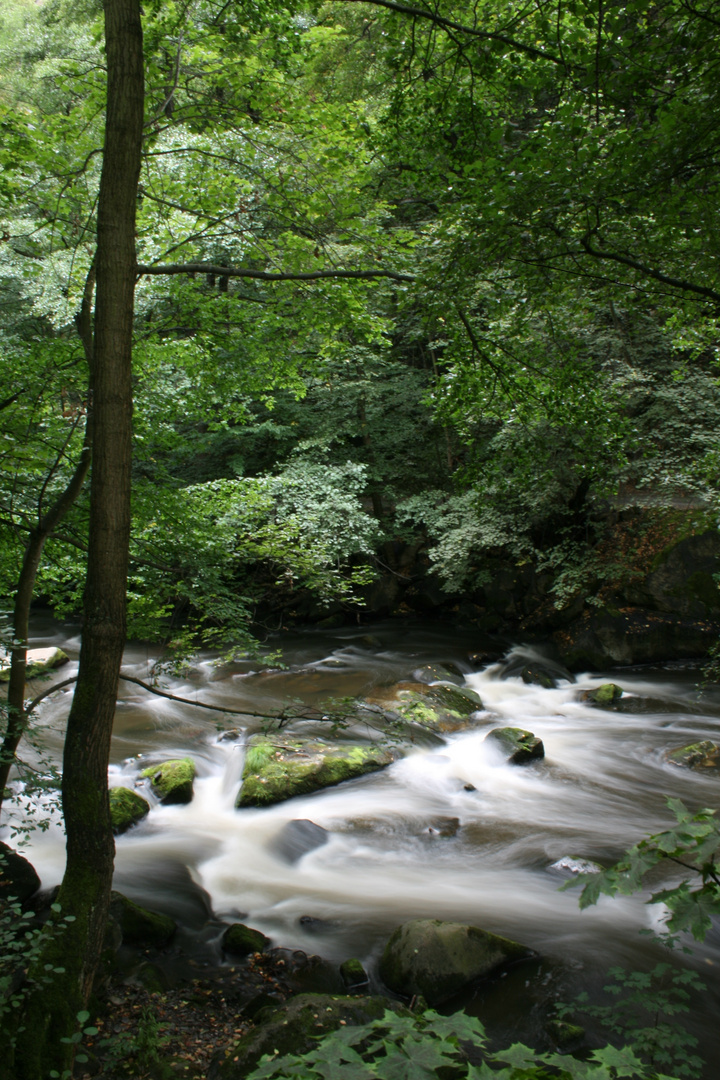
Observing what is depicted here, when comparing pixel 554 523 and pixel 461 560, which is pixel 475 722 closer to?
pixel 461 560

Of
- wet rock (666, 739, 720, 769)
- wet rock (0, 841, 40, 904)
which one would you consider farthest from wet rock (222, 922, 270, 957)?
wet rock (666, 739, 720, 769)

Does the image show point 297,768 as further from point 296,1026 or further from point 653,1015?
point 653,1015

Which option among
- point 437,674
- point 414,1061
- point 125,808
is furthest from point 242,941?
point 437,674

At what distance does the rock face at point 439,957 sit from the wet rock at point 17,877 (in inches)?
115

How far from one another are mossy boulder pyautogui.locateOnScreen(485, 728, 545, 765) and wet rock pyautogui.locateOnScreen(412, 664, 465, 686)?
217 centimetres

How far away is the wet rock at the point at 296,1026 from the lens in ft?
11.7

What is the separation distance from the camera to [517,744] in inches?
340

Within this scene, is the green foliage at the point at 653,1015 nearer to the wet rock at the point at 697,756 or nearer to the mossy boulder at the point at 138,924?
the mossy boulder at the point at 138,924

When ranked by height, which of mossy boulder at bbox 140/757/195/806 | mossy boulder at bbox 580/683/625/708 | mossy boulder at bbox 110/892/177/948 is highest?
mossy boulder at bbox 580/683/625/708

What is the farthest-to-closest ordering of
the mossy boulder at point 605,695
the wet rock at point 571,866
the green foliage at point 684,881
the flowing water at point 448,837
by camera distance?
1. the mossy boulder at point 605,695
2. the wet rock at point 571,866
3. the flowing water at point 448,837
4. the green foliage at point 684,881

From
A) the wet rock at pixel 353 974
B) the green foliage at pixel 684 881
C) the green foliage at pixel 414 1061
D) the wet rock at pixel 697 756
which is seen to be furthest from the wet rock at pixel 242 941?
the wet rock at pixel 697 756

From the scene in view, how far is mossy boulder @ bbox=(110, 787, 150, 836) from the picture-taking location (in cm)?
670

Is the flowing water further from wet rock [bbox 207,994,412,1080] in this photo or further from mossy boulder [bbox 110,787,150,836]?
wet rock [bbox 207,994,412,1080]

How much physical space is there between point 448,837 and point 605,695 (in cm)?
459
